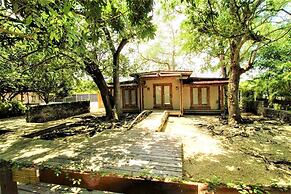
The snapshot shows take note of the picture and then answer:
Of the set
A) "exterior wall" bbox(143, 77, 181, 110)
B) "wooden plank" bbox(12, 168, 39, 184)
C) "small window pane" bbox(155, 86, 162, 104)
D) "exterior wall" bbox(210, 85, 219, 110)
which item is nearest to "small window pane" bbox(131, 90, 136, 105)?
"exterior wall" bbox(143, 77, 181, 110)

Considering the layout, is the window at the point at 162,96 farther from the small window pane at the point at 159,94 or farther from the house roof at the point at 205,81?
the house roof at the point at 205,81

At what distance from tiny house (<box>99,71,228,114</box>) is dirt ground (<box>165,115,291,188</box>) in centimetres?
629

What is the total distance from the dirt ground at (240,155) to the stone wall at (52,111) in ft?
34.3

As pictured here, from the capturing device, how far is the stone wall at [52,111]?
14.0 meters

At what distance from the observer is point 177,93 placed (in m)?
17.8

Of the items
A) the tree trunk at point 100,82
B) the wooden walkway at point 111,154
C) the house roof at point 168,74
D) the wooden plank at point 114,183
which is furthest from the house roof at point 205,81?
the wooden plank at point 114,183

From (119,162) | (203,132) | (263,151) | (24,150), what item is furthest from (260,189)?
(203,132)

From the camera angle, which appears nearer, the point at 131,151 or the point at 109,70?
the point at 131,151

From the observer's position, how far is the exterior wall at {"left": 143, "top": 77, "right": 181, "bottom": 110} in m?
17.7

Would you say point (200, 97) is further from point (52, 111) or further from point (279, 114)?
point (52, 111)

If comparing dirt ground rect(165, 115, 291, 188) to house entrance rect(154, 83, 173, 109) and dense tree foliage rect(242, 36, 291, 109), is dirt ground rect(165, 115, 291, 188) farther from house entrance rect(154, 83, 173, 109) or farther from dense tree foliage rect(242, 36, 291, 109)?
house entrance rect(154, 83, 173, 109)

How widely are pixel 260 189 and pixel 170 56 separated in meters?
33.5

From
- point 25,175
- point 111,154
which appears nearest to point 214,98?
point 111,154

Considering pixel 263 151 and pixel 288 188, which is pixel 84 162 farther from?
pixel 263 151
